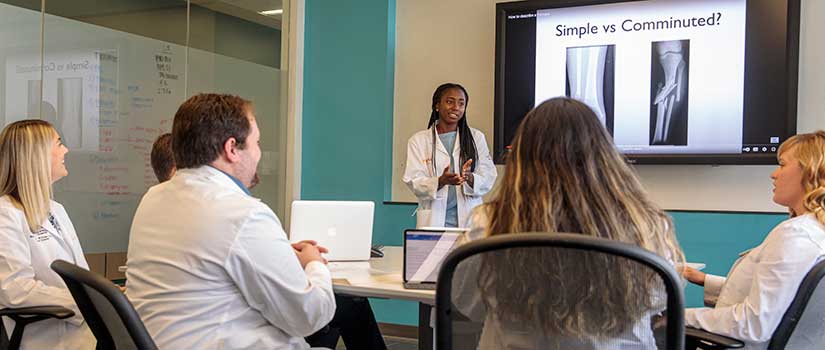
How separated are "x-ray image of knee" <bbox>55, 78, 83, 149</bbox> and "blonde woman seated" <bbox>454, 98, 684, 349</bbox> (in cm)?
301

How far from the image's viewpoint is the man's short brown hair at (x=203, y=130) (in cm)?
181

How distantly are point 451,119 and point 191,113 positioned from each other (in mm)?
2658

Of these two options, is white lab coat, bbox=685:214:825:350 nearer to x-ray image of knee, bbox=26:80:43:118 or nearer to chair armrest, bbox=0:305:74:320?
chair armrest, bbox=0:305:74:320

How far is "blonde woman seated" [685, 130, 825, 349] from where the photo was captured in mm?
1857

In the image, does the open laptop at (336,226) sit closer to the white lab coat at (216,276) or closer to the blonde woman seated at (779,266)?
the white lab coat at (216,276)

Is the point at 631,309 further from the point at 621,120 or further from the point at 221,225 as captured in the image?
the point at 621,120

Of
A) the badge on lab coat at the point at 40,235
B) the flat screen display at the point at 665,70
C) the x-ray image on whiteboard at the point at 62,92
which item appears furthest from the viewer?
the flat screen display at the point at 665,70

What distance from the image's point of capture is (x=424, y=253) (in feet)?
7.47

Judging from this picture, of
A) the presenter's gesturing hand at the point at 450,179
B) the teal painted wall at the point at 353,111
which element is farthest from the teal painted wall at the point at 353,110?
the presenter's gesturing hand at the point at 450,179

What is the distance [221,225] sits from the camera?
1632 millimetres

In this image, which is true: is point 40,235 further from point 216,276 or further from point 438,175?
point 438,175

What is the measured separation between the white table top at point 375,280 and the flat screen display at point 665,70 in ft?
5.10

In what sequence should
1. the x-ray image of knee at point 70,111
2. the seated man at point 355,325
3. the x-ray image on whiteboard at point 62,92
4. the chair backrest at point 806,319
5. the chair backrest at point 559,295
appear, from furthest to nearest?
the x-ray image of knee at point 70,111
the x-ray image on whiteboard at point 62,92
the seated man at point 355,325
the chair backrest at point 806,319
the chair backrest at point 559,295

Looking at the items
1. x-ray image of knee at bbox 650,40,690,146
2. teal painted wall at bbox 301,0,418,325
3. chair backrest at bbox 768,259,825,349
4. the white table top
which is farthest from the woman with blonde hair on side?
x-ray image of knee at bbox 650,40,690,146
